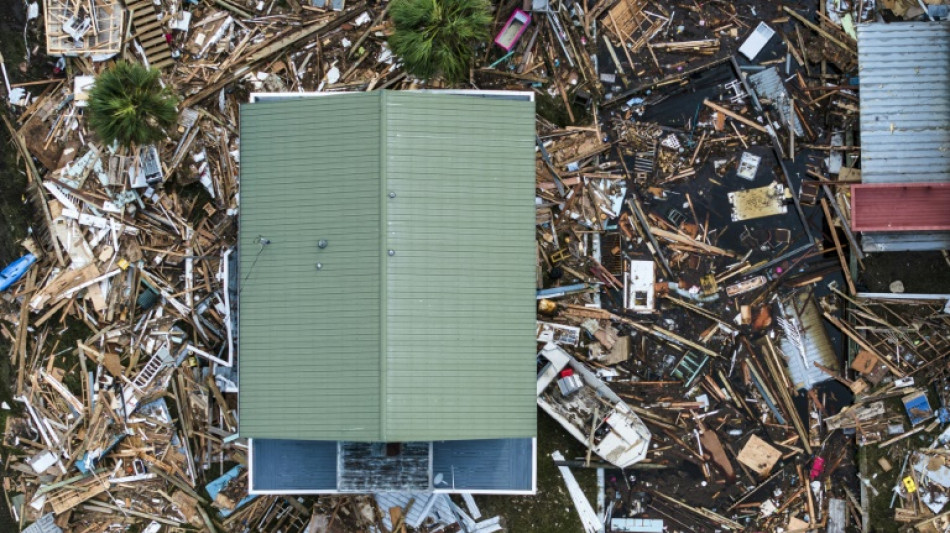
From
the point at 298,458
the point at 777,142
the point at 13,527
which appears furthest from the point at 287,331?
the point at 777,142

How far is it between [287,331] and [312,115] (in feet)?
17.7

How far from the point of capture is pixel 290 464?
69.8ft

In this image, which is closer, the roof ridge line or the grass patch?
the roof ridge line

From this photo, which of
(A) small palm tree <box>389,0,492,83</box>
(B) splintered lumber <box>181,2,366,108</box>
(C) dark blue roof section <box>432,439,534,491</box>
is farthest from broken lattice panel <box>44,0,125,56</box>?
(C) dark blue roof section <box>432,439,534,491</box>

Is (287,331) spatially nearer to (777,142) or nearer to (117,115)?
Result: (117,115)

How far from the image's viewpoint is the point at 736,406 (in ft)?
78.4

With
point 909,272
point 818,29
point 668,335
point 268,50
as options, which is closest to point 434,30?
point 268,50

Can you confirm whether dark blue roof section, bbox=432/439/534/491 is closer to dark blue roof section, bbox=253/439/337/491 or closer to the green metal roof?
the green metal roof

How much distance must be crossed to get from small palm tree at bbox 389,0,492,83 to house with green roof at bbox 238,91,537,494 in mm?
2810

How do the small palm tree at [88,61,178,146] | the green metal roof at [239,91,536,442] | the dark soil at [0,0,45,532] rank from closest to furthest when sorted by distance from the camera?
the green metal roof at [239,91,536,442], the small palm tree at [88,61,178,146], the dark soil at [0,0,45,532]

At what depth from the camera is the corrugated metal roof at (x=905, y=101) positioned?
23.0 meters

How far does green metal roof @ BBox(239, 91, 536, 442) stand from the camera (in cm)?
1927

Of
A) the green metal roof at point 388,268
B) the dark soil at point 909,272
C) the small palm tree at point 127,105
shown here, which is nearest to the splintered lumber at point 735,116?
the dark soil at point 909,272

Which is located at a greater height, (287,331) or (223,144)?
(223,144)
